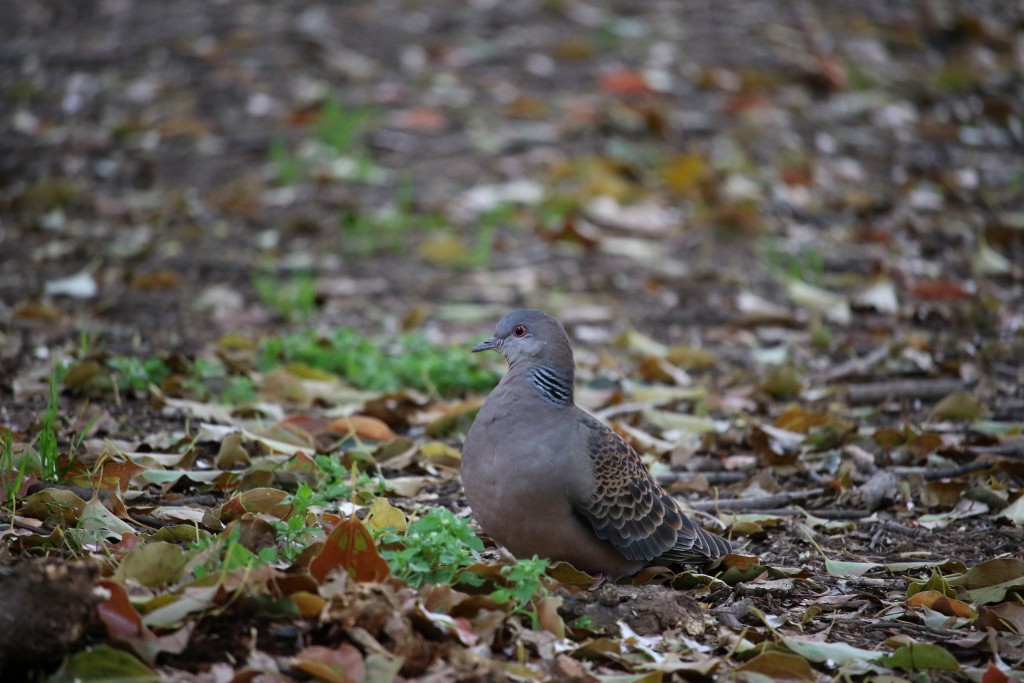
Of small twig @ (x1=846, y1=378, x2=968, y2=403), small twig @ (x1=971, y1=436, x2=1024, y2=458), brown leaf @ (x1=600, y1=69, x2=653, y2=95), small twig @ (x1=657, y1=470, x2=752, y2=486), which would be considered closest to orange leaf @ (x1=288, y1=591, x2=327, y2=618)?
small twig @ (x1=657, y1=470, x2=752, y2=486)

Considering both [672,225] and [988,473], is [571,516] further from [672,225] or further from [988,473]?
[672,225]

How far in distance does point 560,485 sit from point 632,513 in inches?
11.8

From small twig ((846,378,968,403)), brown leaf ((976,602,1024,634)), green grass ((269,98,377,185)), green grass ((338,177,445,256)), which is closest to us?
brown leaf ((976,602,1024,634))

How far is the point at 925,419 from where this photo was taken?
5574 mm

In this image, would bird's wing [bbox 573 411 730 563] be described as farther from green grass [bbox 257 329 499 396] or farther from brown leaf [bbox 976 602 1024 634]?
green grass [bbox 257 329 499 396]

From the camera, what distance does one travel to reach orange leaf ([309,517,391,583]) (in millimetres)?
3096

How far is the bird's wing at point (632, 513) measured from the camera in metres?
3.74

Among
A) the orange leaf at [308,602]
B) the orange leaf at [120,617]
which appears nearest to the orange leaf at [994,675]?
the orange leaf at [308,602]

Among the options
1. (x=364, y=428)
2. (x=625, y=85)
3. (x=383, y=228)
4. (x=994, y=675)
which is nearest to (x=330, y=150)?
(x=383, y=228)

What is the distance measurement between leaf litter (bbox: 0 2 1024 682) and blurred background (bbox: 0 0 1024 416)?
0.12ft

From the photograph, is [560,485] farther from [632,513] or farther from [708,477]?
[708,477]

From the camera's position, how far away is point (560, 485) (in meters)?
3.65

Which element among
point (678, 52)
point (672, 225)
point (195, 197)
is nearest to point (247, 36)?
point (195, 197)

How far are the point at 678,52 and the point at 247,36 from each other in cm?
416
